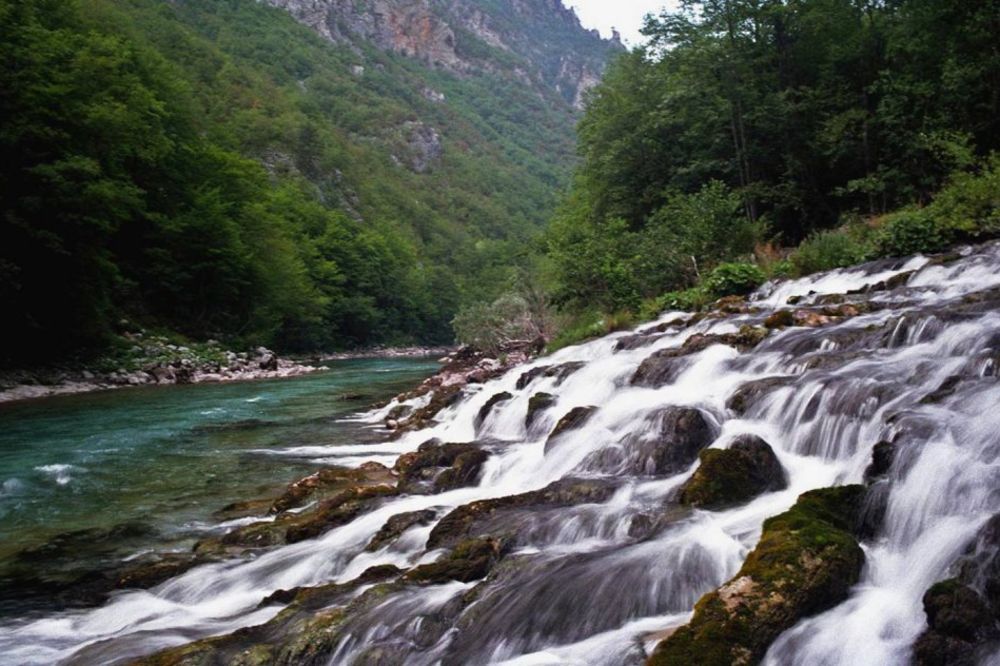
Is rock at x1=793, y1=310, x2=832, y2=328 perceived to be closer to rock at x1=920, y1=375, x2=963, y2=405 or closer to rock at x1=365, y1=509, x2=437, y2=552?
rock at x1=920, y1=375, x2=963, y2=405

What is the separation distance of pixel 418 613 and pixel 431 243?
11223 centimetres

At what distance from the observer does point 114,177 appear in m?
28.3

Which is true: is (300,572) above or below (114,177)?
below

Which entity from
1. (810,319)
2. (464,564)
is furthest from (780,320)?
(464,564)

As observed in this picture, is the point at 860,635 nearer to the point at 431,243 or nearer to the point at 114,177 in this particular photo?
the point at 114,177

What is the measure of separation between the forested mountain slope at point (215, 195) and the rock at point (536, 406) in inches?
719

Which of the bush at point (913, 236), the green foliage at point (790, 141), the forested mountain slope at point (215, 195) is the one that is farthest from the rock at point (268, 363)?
the bush at point (913, 236)

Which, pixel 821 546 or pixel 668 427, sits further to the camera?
pixel 668 427

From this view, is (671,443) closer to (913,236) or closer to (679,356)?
(679,356)

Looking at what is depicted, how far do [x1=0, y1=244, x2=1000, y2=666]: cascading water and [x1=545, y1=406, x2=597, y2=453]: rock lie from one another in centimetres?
4

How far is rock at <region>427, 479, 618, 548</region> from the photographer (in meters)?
7.02

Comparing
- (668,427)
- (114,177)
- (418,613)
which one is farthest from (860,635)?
(114,177)

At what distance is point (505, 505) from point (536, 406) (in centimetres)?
448

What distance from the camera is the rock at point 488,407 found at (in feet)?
43.9
